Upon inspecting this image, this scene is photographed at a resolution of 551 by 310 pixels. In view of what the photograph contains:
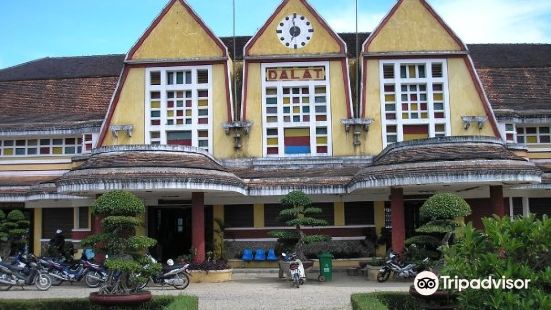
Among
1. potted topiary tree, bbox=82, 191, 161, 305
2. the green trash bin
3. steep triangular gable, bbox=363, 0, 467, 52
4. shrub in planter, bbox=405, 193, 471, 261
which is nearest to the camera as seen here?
potted topiary tree, bbox=82, 191, 161, 305

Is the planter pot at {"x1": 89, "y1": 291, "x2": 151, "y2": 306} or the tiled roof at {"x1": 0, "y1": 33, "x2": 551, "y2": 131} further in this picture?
the tiled roof at {"x1": 0, "y1": 33, "x2": 551, "y2": 131}

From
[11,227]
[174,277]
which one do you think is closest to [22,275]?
[11,227]

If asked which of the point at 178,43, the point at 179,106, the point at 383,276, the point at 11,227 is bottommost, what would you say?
the point at 383,276

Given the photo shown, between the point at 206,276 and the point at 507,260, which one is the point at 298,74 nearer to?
the point at 206,276

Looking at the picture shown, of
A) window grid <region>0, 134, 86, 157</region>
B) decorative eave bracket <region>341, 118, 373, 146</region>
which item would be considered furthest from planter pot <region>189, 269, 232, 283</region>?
window grid <region>0, 134, 86, 157</region>

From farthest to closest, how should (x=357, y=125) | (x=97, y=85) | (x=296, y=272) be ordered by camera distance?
(x=97, y=85) < (x=357, y=125) < (x=296, y=272)

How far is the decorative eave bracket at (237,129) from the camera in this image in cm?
2562

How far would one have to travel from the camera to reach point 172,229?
1041 inches

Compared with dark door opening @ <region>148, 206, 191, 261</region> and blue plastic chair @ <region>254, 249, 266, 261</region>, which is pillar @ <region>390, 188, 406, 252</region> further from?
dark door opening @ <region>148, 206, 191, 261</region>

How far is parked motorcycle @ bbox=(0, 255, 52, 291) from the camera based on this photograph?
18.8 meters

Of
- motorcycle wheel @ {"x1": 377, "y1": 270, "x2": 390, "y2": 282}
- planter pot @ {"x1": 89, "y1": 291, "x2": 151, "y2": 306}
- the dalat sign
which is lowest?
motorcycle wheel @ {"x1": 377, "y1": 270, "x2": 390, "y2": 282}

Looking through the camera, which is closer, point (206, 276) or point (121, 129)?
point (206, 276)

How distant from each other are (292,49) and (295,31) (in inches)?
33.4

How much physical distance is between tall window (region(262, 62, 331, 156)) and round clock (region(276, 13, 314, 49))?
935 millimetres
